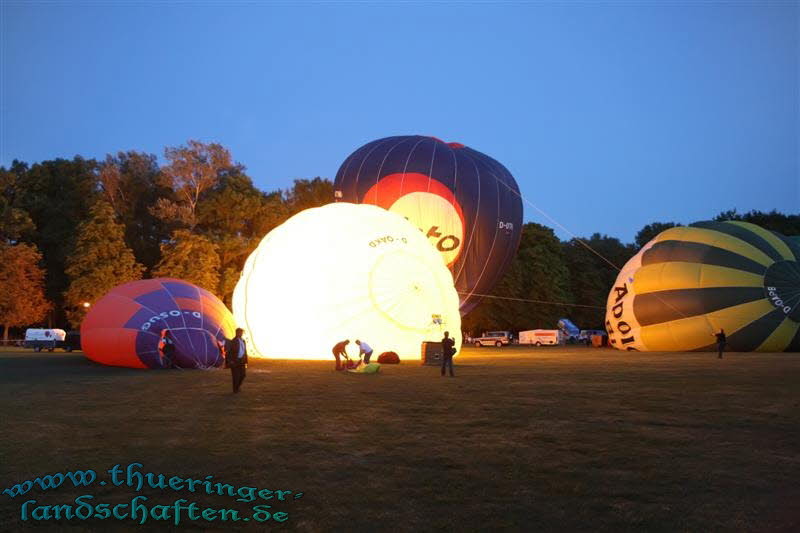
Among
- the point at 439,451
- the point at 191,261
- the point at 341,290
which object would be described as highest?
the point at 191,261

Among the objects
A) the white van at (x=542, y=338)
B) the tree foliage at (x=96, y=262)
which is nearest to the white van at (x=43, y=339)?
the tree foliage at (x=96, y=262)

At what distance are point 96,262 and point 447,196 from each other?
24.8 m

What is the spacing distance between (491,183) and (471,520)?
26.7 metres

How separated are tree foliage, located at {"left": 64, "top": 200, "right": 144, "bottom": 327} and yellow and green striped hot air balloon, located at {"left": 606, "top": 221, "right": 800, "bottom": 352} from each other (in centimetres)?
3053

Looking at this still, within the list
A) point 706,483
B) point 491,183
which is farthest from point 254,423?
point 491,183

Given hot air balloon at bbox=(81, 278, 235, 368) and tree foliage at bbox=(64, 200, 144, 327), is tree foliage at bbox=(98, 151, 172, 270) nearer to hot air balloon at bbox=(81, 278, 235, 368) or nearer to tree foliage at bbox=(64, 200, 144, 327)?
tree foliage at bbox=(64, 200, 144, 327)

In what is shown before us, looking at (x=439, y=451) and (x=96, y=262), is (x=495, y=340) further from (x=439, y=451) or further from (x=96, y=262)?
(x=439, y=451)

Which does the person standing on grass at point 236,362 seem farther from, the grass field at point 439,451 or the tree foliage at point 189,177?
the tree foliage at point 189,177

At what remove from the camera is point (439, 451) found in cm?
725

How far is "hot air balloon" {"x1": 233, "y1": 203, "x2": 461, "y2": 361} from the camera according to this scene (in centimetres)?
2186

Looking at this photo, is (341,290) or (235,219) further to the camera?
(235,219)

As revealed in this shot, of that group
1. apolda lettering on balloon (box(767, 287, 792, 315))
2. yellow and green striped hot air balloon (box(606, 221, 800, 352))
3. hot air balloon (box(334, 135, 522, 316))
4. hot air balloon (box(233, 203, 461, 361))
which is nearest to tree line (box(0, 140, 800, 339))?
hot air balloon (box(334, 135, 522, 316))

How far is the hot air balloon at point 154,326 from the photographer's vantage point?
18.5 m

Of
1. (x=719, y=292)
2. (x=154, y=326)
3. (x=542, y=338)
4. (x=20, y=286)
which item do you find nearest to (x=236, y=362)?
(x=154, y=326)
